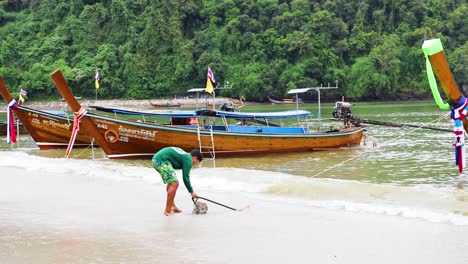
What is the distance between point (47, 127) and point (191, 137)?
26.8ft

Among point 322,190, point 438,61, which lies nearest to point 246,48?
point 322,190

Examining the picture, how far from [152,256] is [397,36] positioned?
83.4 m

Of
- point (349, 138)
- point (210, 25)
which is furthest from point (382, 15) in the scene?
point (349, 138)

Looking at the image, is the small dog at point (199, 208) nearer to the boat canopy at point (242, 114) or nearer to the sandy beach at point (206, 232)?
the sandy beach at point (206, 232)

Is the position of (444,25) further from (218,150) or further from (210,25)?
(218,150)

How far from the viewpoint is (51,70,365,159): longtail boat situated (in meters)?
17.8

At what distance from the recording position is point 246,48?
8706 cm

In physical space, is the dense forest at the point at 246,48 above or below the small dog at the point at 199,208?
above

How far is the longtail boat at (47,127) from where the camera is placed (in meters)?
22.5

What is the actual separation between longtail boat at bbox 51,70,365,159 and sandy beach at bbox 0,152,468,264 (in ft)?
22.4

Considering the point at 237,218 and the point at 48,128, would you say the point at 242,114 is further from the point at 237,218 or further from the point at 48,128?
the point at 237,218

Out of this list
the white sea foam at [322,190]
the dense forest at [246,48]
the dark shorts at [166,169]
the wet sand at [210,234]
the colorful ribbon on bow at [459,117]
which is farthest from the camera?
the dense forest at [246,48]

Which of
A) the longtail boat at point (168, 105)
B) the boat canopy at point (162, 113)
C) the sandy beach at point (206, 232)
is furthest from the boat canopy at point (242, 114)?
the longtail boat at point (168, 105)

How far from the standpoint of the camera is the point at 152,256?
6125 mm
